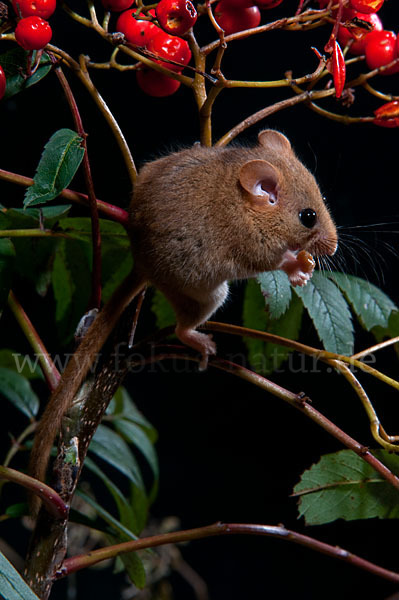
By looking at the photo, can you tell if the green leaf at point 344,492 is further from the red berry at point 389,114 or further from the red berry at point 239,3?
the red berry at point 239,3

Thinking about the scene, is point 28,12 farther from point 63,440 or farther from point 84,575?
point 84,575

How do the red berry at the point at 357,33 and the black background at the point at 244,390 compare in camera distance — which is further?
the black background at the point at 244,390

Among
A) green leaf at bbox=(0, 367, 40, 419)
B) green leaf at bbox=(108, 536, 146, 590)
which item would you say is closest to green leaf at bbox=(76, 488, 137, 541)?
green leaf at bbox=(108, 536, 146, 590)

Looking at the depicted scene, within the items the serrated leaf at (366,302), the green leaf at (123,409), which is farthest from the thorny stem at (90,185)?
the green leaf at (123,409)

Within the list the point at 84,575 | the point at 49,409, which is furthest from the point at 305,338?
the point at 84,575

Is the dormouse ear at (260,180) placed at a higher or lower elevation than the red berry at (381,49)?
lower

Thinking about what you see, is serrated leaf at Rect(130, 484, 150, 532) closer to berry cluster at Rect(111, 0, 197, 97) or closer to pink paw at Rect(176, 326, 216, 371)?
pink paw at Rect(176, 326, 216, 371)
